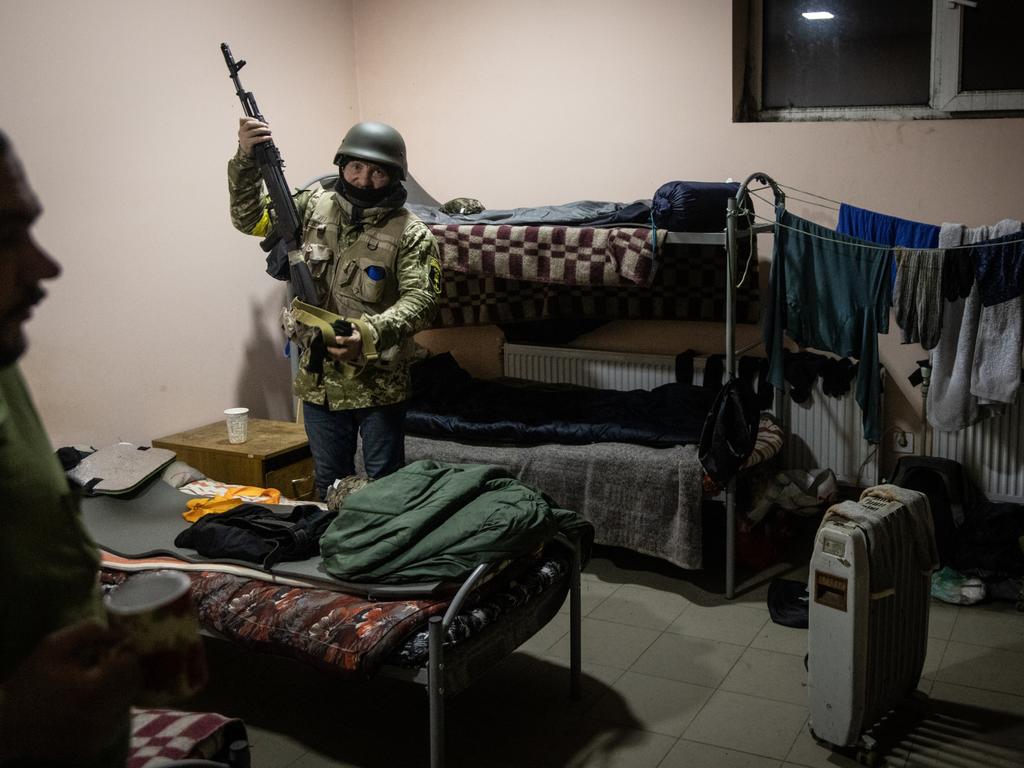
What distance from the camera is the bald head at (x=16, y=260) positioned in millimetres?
704

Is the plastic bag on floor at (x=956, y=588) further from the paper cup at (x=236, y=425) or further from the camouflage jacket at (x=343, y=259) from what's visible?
the paper cup at (x=236, y=425)

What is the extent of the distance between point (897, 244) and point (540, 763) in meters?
2.27

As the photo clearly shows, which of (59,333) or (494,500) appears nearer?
(494,500)

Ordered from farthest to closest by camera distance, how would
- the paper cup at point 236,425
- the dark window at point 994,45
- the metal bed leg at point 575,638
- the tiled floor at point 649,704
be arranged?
the paper cup at point 236,425 < the dark window at point 994,45 < the metal bed leg at point 575,638 < the tiled floor at point 649,704

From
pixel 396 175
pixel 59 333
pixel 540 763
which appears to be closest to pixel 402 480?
pixel 540 763

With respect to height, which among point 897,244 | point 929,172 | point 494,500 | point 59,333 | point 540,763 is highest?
point 929,172

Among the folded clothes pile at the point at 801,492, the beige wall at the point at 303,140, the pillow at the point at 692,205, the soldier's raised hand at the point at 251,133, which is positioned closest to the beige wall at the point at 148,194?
the beige wall at the point at 303,140

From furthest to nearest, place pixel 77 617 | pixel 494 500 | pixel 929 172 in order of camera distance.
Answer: pixel 929 172
pixel 494 500
pixel 77 617

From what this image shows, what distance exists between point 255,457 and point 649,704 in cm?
192

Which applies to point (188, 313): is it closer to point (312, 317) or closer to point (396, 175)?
point (396, 175)

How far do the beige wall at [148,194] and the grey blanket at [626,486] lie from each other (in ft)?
4.26

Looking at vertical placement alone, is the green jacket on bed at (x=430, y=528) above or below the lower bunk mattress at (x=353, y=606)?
above

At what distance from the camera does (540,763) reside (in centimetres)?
272

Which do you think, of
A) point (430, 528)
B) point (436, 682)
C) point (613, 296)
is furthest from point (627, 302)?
point (436, 682)
